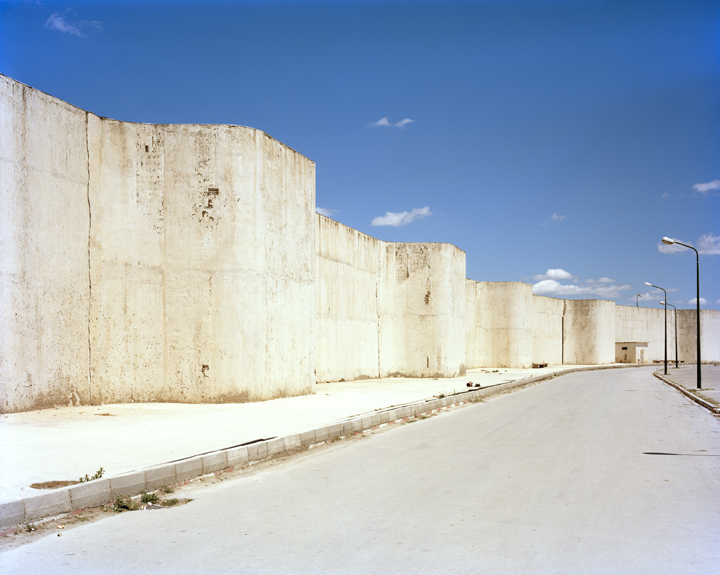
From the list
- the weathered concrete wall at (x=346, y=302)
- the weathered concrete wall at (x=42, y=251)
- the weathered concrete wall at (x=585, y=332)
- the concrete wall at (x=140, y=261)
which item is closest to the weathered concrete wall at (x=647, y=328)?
the weathered concrete wall at (x=585, y=332)

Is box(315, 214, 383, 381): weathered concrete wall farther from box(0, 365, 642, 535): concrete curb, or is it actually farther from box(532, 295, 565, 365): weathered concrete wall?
box(532, 295, 565, 365): weathered concrete wall

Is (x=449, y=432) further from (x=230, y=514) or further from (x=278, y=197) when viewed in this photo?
(x=278, y=197)

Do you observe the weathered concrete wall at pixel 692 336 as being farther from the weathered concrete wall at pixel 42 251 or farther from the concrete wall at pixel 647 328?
the weathered concrete wall at pixel 42 251

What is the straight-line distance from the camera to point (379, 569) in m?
4.46

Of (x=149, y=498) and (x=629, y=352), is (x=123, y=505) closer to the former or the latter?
(x=149, y=498)

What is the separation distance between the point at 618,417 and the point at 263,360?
29.0 feet

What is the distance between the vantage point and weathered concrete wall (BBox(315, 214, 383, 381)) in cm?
2398

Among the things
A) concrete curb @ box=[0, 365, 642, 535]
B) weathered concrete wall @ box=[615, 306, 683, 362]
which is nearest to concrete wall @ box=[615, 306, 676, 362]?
weathered concrete wall @ box=[615, 306, 683, 362]

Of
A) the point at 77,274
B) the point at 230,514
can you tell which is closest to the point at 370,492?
the point at 230,514

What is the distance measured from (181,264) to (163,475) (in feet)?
28.8

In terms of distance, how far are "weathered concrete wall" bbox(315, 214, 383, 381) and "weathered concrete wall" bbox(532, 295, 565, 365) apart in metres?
28.2

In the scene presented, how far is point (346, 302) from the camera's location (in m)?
26.2

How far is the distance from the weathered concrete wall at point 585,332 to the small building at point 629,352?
20.7 feet

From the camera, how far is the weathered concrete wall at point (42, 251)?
12.0m
